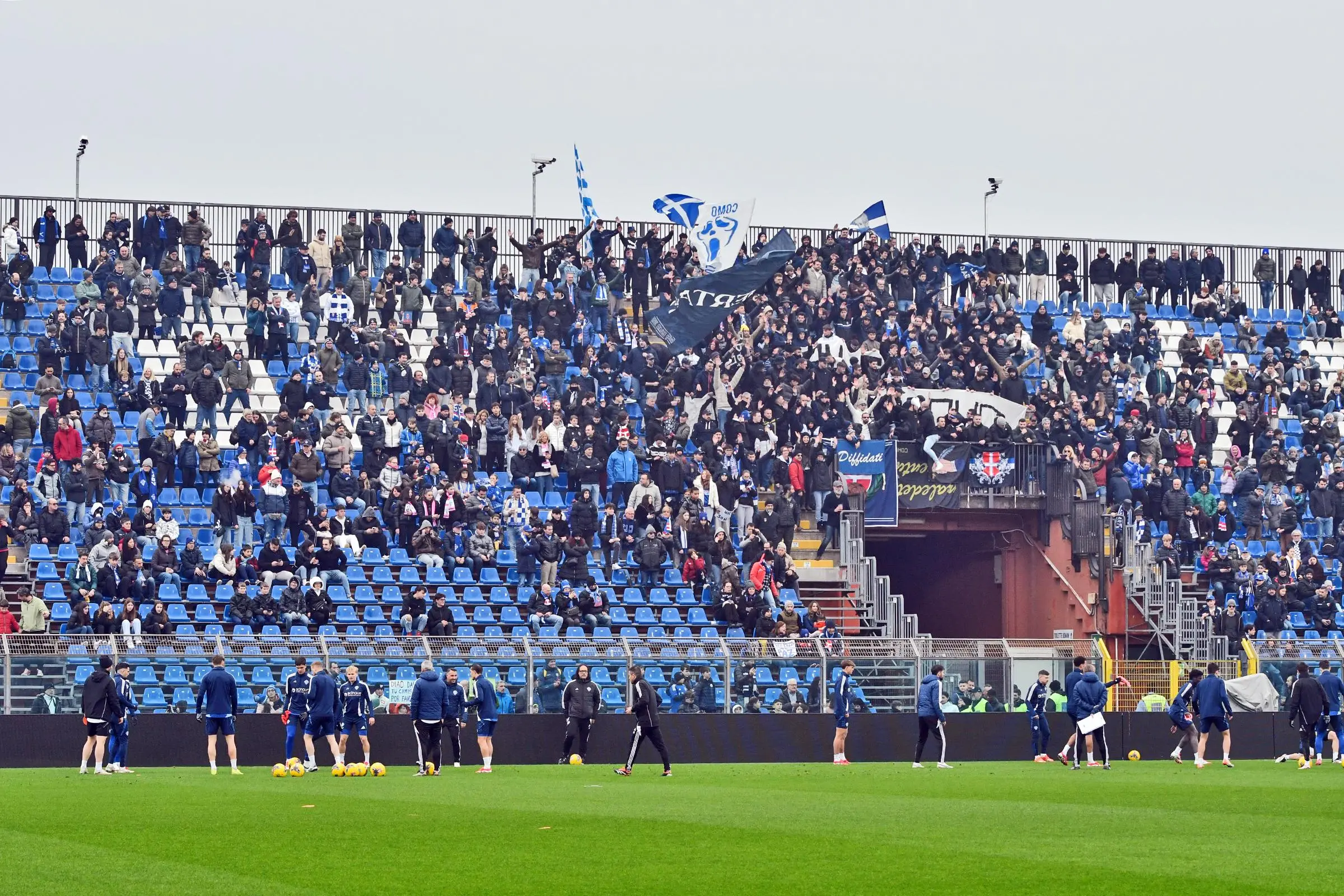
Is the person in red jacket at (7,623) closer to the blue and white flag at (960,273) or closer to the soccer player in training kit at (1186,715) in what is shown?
the soccer player in training kit at (1186,715)

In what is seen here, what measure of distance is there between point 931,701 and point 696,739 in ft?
14.7

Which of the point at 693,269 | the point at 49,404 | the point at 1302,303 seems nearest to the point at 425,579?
the point at 49,404

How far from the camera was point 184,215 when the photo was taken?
48.9m

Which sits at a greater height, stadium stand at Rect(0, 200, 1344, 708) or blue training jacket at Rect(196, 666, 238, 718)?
stadium stand at Rect(0, 200, 1344, 708)

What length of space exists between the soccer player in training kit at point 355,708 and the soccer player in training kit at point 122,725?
9.85ft

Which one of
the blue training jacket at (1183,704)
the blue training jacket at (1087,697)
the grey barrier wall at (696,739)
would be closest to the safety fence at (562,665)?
the grey barrier wall at (696,739)

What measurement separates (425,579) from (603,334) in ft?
31.2

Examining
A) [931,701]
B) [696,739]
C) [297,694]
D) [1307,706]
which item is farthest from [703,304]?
[297,694]

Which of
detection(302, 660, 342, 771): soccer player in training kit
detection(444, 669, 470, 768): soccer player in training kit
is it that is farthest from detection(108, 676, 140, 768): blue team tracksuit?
detection(444, 669, 470, 768): soccer player in training kit

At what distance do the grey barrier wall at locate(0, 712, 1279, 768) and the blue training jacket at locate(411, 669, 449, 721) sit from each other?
10.3 ft

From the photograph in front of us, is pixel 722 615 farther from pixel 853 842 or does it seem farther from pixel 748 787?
pixel 853 842

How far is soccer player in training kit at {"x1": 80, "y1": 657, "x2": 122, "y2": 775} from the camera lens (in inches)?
1171

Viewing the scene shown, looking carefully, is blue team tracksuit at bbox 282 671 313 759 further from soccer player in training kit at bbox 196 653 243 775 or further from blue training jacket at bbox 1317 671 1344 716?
blue training jacket at bbox 1317 671 1344 716

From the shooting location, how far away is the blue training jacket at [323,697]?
1186 inches
